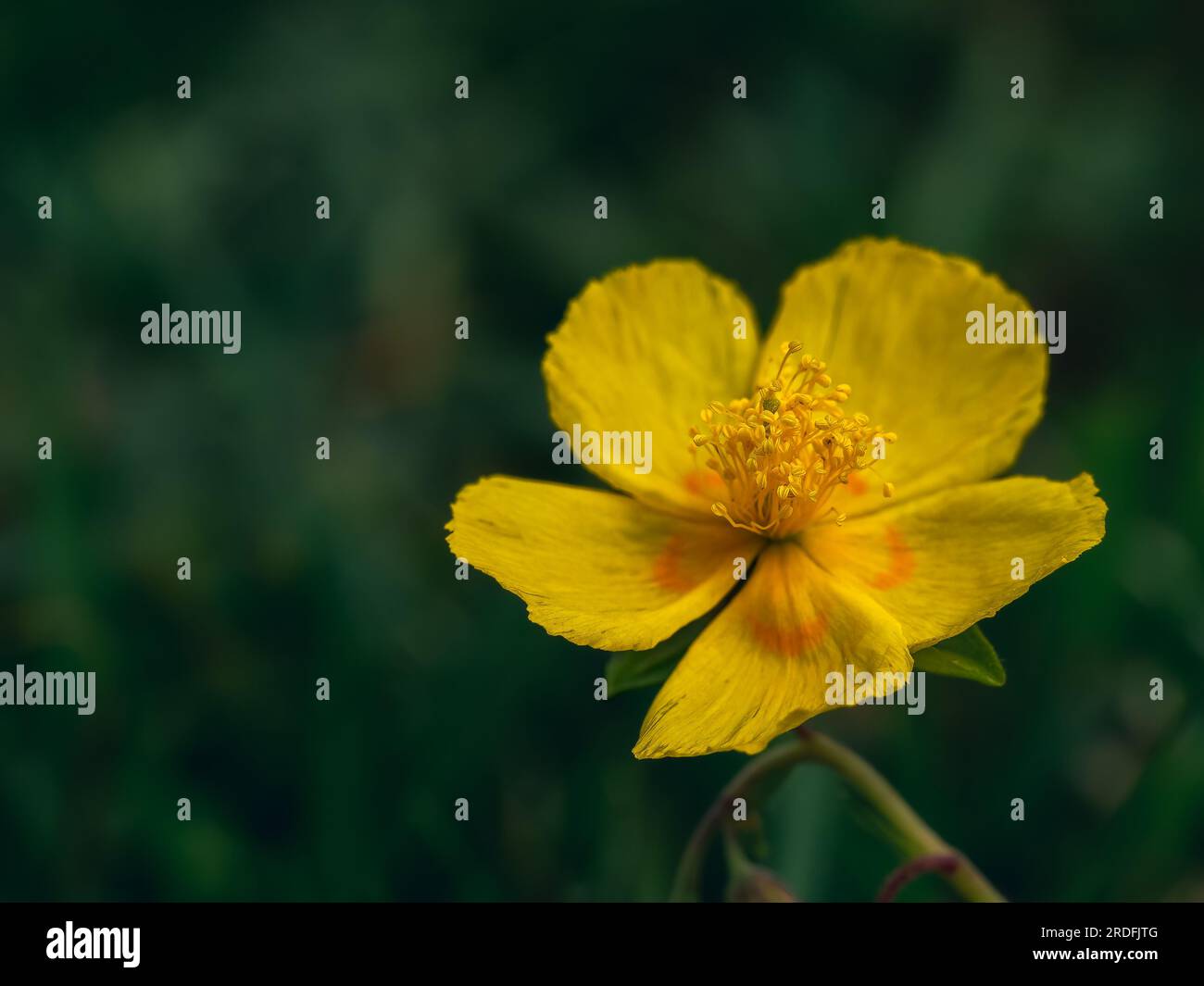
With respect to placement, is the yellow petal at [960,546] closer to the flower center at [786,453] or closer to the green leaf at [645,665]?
the flower center at [786,453]

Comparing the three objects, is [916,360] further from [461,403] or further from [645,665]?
[461,403]

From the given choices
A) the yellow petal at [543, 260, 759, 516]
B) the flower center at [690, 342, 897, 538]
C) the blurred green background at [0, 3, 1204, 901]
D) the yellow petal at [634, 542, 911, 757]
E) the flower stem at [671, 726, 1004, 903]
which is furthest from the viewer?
the blurred green background at [0, 3, 1204, 901]

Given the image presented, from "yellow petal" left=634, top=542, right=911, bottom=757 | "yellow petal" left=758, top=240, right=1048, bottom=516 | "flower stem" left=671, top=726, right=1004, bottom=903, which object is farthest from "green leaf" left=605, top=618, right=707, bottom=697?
"yellow petal" left=758, top=240, right=1048, bottom=516

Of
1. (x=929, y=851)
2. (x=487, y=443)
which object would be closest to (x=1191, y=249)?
(x=487, y=443)

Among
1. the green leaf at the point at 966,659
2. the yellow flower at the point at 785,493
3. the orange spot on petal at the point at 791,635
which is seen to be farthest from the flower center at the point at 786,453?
the green leaf at the point at 966,659

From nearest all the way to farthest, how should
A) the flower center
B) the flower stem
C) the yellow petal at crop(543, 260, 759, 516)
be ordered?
the flower stem < the flower center < the yellow petal at crop(543, 260, 759, 516)

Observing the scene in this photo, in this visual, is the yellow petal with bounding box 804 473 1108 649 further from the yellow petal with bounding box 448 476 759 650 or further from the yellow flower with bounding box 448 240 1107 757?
the yellow petal with bounding box 448 476 759 650
